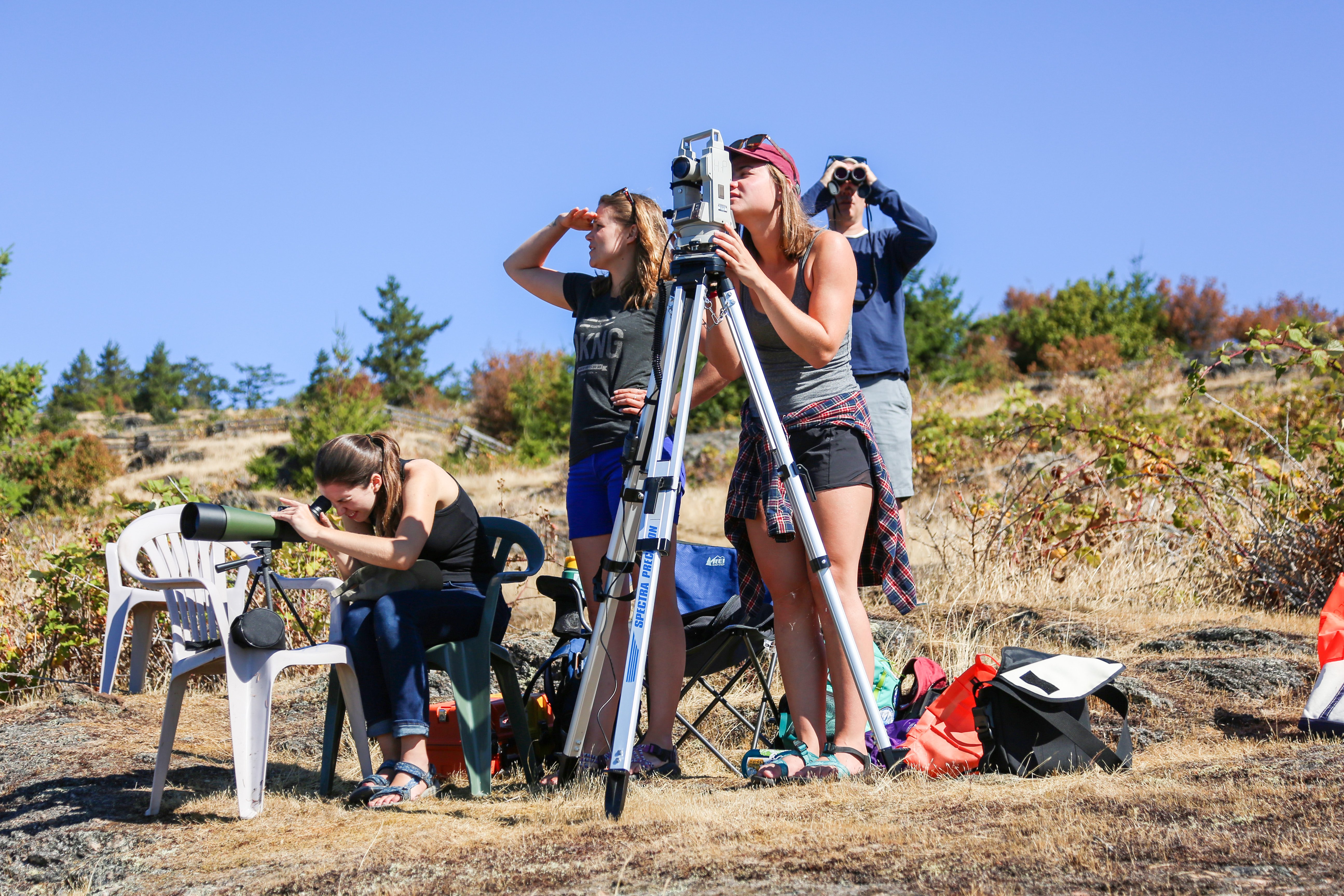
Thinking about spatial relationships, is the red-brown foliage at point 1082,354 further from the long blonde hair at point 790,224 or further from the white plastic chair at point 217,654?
the white plastic chair at point 217,654

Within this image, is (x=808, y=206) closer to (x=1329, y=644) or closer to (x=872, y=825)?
(x=1329, y=644)

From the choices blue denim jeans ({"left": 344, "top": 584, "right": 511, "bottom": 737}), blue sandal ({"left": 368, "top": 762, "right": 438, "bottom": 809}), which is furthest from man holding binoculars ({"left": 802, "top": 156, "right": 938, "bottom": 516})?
blue sandal ({"left": 368, "top": 762, "right": 438, "bottom": 809})

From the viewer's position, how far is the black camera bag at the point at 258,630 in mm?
3016

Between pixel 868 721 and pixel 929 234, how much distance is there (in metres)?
2.34

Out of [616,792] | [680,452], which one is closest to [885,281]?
[680,452]

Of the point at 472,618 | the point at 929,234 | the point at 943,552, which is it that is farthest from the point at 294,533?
the point at 943,552

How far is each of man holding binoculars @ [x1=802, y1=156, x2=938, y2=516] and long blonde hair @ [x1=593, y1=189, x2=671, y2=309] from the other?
114cm

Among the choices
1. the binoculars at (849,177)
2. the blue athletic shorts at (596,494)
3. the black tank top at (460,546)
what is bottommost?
the black tank top at (460,546)

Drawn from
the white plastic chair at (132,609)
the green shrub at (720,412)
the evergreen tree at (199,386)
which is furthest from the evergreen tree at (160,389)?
the white plastic chair at (132,609)

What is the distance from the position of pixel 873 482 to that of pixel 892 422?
1347 millimetres

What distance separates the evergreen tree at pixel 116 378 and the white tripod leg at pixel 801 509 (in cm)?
4824

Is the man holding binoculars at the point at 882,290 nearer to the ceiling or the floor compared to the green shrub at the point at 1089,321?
nearer to the floor

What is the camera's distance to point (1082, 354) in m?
21.5

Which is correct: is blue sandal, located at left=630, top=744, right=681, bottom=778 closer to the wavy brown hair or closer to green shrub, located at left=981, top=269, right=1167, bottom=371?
the wavy brown hair
